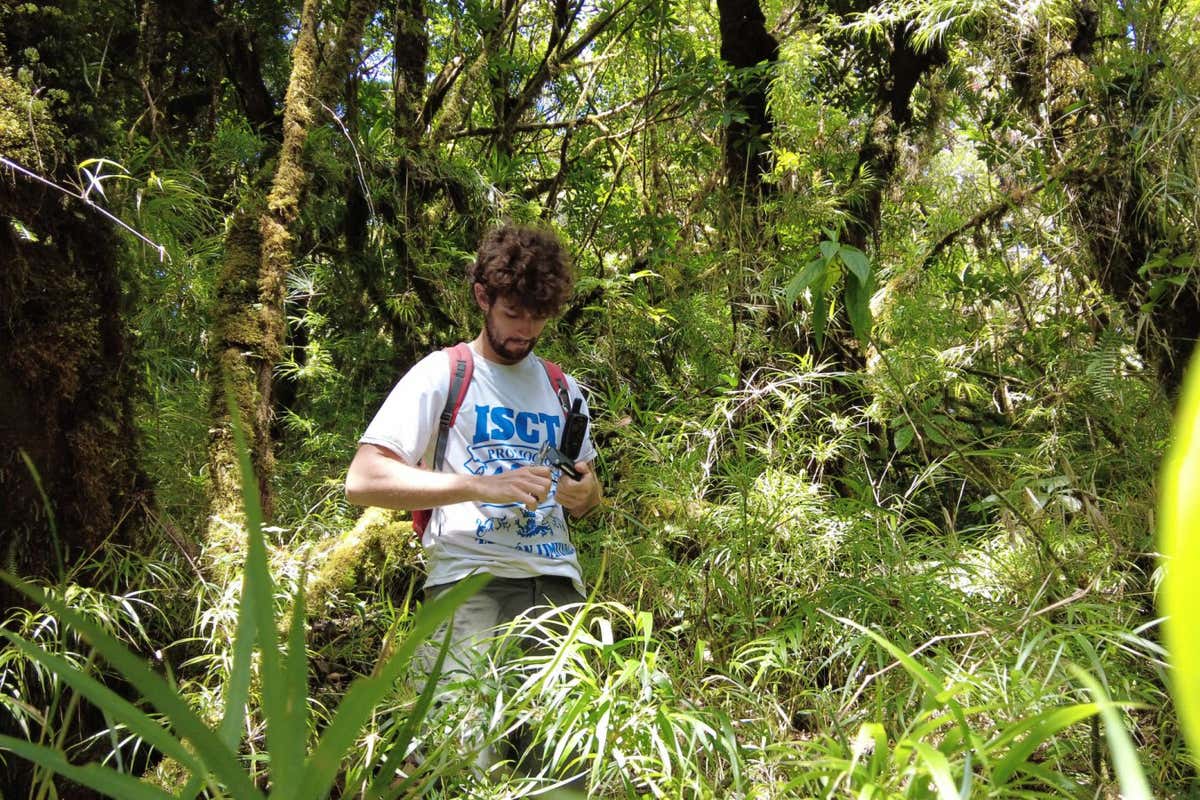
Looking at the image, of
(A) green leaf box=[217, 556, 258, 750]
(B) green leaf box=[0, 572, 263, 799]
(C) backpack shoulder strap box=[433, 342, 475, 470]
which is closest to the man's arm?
(C) backpack shoulder strap box=[433, 342, 475, 470]

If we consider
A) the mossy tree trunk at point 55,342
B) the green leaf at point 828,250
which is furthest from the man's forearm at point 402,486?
the green leaf at point 828,250

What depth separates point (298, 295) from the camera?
383 centimetres

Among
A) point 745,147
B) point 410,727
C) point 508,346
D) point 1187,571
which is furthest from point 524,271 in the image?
point 745,147

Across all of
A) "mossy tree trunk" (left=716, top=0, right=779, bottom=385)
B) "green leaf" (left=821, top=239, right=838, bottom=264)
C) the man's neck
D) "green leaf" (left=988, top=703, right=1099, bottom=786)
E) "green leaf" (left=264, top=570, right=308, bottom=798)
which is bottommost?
"green leaf" (left=988, top=703, right=1099, bottom=786)

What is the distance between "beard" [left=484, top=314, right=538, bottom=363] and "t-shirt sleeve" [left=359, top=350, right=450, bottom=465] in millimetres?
168

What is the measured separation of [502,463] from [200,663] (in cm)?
101

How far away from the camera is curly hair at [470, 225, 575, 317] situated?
2.30 meters

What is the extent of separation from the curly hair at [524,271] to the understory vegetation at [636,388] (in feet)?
2.49

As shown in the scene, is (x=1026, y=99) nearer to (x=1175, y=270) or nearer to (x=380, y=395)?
(x=1175, y=270)

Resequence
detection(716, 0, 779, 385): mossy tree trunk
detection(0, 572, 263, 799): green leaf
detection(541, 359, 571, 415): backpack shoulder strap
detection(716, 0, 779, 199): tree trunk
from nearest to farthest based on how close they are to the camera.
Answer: detection(0, 572, 263, 799): green leaf, detection(541, 359, 571, 415): backpack shoulder strap, detection(716, 0, 779, 385): mossy tree trunk, detection(716, 0, 779, 199): tree trunk

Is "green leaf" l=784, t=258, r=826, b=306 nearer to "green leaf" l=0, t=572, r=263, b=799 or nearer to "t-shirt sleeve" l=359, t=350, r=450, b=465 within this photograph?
"t-shirt sleeve" l=359, t=350, r=450, b=465

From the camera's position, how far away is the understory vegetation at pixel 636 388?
4.52 feet

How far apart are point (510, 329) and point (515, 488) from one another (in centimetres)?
58

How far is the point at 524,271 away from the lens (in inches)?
90.5
